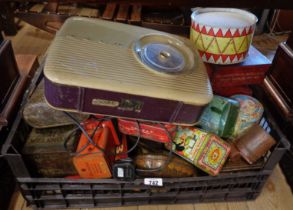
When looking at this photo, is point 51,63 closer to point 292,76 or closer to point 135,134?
point 135,134

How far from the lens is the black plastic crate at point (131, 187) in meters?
0.76

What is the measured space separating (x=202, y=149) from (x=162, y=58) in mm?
281

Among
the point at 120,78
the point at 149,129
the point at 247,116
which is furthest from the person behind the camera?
the point at 247,116

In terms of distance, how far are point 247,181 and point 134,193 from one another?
343 millimetres

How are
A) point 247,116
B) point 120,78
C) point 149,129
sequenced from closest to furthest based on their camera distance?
1. point 120,78
2. point 149,129
3. point 247,116

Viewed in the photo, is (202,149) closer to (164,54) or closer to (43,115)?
(164,54)

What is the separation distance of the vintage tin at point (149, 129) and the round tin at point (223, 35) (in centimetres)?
28

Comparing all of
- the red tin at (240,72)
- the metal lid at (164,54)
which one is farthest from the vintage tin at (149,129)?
the red tin at (240,72)

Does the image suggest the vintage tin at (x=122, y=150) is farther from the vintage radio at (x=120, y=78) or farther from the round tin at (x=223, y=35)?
the round tin at (x=223, y=35)

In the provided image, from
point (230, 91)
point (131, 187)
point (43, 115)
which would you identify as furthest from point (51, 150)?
point (230, 91)

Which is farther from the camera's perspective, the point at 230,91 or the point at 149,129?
the point at 230,91

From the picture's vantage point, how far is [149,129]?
730 mm

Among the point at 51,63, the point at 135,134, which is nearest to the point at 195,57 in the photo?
the point at 135,134

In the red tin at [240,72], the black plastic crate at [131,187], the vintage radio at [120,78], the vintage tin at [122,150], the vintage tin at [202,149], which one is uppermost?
the vintage radio at [120,78]
